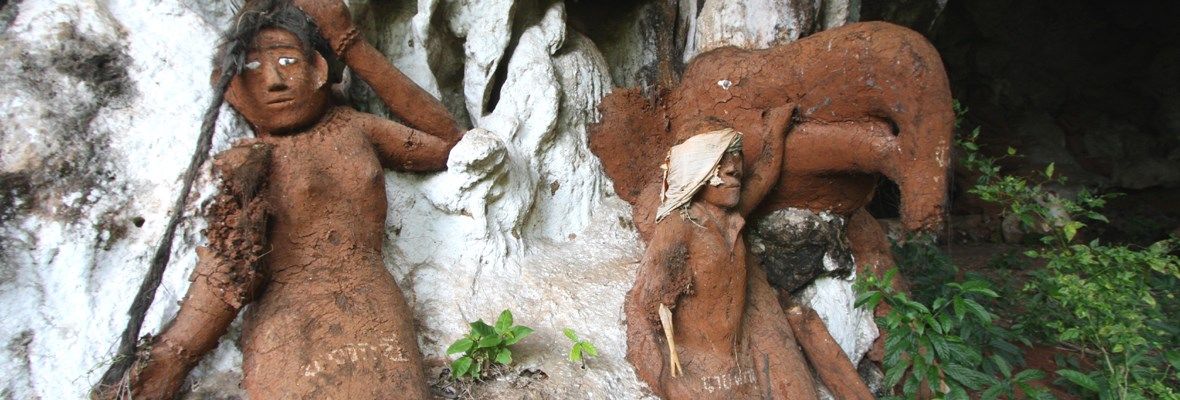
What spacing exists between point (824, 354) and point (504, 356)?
1341 mm

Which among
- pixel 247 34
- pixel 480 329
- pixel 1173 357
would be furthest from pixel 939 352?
pixel 247 34

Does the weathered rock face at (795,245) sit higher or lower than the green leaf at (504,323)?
lower

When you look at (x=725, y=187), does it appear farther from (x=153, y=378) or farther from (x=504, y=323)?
(x=153, y=378)

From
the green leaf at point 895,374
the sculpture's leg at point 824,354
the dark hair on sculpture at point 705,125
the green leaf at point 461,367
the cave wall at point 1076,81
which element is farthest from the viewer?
the cave wall at point 1076,81

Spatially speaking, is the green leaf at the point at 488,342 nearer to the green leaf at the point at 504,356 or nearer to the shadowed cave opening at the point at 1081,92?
the green leaf at the point at 504,356

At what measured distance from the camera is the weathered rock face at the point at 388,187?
1.80 meters

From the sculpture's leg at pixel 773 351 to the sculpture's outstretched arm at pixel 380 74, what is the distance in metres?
1.35

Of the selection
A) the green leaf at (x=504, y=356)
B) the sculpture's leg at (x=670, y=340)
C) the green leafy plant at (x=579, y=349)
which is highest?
the green leaf at (x=504, y=356)

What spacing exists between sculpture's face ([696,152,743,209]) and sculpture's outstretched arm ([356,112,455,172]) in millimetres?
1016

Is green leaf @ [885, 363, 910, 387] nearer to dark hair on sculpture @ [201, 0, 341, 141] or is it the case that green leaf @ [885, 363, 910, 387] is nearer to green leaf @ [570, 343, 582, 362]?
green leaf @ [570, 343, 582, 362]

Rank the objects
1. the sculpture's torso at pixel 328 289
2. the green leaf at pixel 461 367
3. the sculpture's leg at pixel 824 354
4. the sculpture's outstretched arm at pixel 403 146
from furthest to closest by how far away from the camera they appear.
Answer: the sculpture's leg at pixel 824 354 < the sculpture's outstretched arm at pixel 403 146 < the green leaf at pixel 461 367 < the sculpture's torso at pixel 328 289

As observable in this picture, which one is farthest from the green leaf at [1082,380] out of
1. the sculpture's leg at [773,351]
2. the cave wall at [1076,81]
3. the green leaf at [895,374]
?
the cave wall at [1076,81]

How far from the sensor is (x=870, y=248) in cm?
298

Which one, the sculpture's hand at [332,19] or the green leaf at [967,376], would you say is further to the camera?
the sculpture's hand at [332,19]
